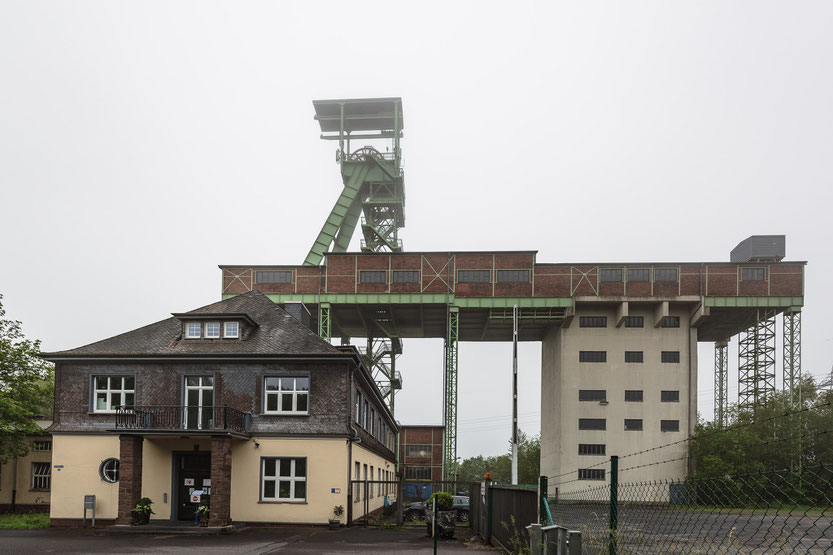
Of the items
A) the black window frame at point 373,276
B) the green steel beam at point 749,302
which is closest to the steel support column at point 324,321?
the black window frame at point 373,276

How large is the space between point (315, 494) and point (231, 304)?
9.96 metres

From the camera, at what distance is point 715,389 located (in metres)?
Answer: 64.4

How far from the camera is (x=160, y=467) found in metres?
26.4

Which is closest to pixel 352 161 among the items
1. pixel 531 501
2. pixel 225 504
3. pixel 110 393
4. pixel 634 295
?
pixel 634 295

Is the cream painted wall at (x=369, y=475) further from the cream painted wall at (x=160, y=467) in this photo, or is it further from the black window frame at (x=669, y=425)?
the black window frame at (x=669, y=425)

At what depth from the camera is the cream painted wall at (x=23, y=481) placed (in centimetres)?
3444

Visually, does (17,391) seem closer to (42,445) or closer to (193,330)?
(42,445)

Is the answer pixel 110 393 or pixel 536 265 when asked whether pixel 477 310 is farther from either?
pixel 110 393

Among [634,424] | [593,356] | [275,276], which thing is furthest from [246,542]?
[634,424]

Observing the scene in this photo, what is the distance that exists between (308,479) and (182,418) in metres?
5.26

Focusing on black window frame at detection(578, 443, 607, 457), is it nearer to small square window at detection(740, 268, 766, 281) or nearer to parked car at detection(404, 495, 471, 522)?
small square window at detection(740, 268, 766, 281)

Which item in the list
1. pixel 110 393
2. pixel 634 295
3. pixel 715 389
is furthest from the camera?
pixel 715 389

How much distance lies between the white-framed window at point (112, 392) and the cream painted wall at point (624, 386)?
3350cm

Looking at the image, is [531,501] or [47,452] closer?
[531,501]
